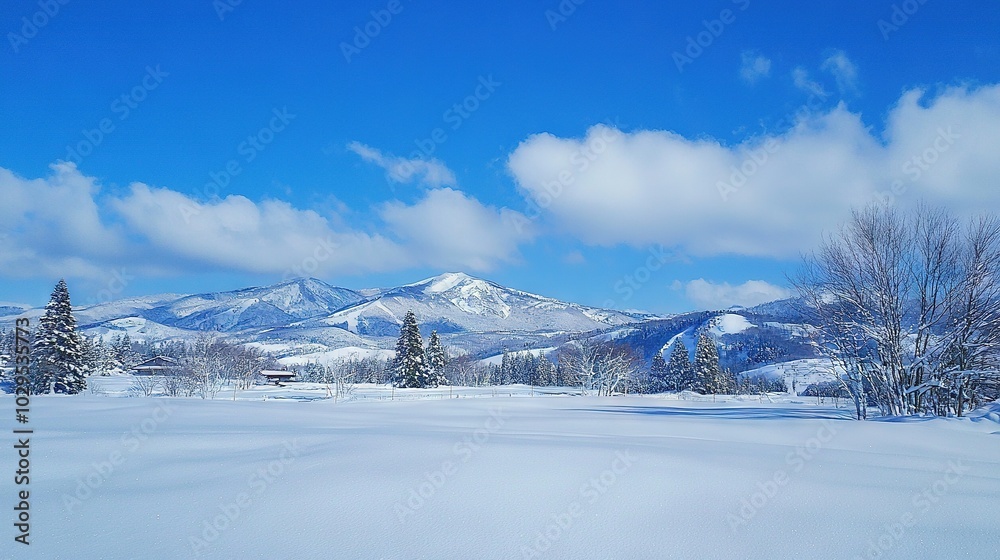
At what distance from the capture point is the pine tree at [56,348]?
31016mm

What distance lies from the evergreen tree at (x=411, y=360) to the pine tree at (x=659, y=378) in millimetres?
29610

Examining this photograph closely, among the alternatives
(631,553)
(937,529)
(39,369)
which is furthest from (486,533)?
(39,369)

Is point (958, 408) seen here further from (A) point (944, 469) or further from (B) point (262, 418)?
(B) point (262, 418)

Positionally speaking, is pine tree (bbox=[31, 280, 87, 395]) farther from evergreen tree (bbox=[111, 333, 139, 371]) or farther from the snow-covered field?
evergreen tree (bbox=[111, 333, 139, 371])

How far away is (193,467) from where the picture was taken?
5.25m

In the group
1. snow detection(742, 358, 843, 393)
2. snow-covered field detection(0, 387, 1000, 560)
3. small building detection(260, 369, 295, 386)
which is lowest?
snow detection(742, 358, 843, 393)

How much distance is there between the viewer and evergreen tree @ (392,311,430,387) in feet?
162

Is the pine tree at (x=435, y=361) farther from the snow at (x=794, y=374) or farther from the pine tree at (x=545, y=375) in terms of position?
the snow at (x=794, y=374)

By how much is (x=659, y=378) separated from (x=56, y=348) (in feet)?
199

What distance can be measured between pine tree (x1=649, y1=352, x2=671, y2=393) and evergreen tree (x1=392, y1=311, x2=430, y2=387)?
97.1 feet

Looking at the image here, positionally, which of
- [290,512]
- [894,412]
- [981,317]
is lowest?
[894,412]

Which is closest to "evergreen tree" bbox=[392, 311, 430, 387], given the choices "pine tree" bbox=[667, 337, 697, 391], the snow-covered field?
"pine tree" bbox=[667, 337, 697, 391]

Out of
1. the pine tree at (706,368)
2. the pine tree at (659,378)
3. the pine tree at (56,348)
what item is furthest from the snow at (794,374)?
the pine tree at (56,348)

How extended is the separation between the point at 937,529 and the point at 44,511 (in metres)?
6.95
